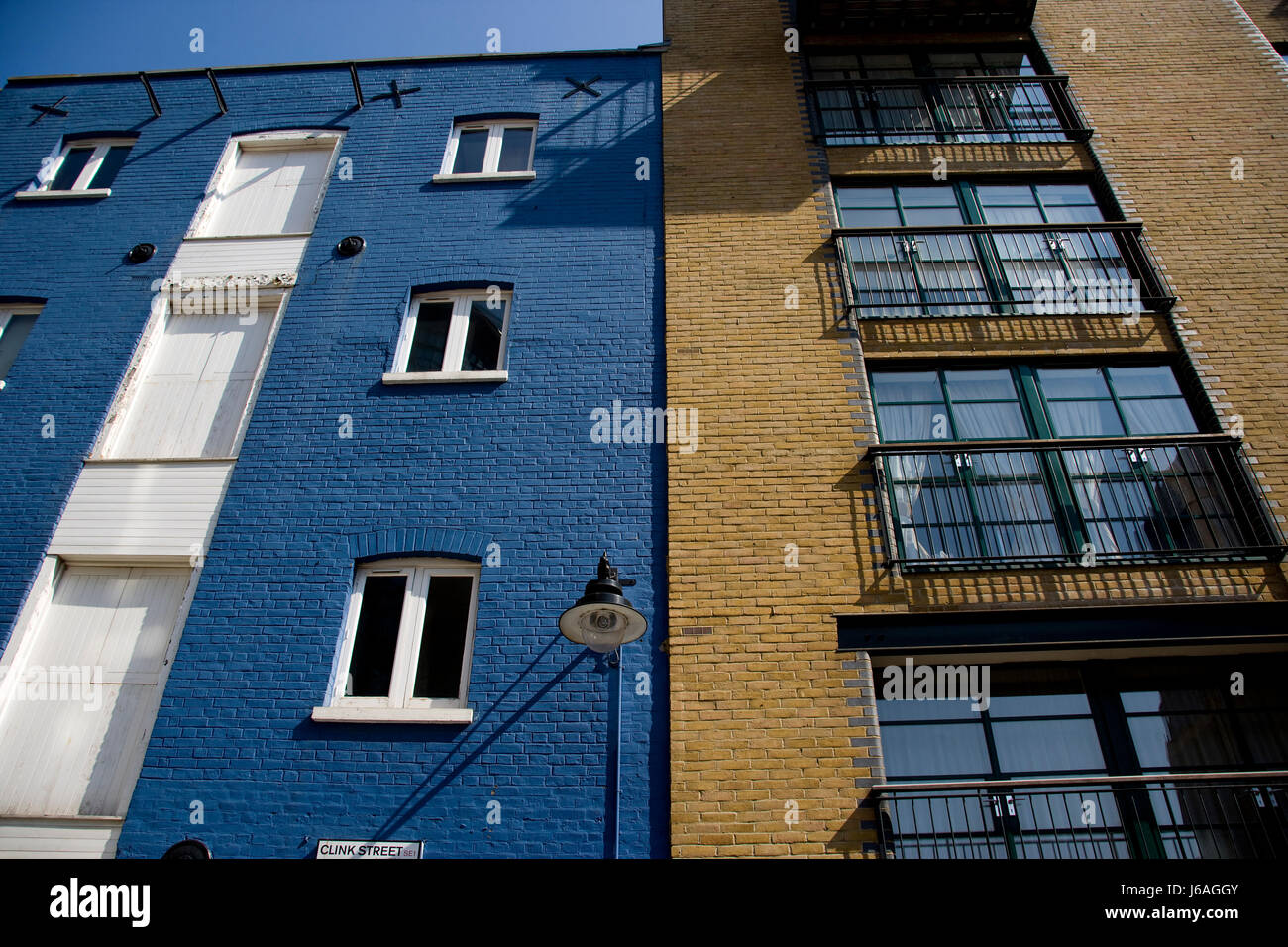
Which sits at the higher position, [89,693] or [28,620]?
[28,620]

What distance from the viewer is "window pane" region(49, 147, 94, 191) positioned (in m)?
11.6

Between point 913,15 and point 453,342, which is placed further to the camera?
point 913,15

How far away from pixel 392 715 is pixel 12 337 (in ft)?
24.5

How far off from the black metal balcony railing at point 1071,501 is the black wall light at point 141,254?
9.17m

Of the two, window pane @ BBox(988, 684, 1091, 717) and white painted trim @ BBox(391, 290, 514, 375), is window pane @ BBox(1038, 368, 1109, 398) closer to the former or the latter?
window pane @ BBox(988, 684, 1091, 717)

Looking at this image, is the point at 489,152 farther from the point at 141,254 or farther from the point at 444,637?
the point at 444,637

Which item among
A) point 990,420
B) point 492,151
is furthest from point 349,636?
point 492,151

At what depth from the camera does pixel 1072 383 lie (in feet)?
27.8

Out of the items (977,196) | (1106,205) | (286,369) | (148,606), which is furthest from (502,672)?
(1106,205)

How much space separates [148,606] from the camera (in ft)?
25.1

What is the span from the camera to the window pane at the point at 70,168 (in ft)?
38.1

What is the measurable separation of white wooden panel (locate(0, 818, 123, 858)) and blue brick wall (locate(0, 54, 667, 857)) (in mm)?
235

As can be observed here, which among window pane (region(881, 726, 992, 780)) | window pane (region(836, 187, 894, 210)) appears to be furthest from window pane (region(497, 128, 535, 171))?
window pane (region(881, 726, 992, 780))

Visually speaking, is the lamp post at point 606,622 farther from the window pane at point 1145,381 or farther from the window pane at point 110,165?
the window pane at point 110,165
